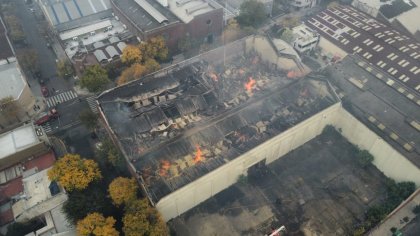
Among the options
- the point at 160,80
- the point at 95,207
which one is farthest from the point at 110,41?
the point at 95,207

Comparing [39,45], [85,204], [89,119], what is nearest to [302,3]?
[89,119]

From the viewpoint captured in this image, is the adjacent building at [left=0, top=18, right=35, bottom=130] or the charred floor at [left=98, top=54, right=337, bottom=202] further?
the adjacent building at [left=0, top=18, right=35, bottom=130]

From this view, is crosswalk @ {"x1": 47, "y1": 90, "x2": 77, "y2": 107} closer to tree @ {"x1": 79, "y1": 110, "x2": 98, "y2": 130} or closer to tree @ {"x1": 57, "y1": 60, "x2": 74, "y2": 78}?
tree @ {"x1": 57, "y1": 60, "x2": 74, "y2": 78}

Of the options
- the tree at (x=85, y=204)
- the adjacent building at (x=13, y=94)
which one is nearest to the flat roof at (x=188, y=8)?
the adjacent building at (x=13, y=94)

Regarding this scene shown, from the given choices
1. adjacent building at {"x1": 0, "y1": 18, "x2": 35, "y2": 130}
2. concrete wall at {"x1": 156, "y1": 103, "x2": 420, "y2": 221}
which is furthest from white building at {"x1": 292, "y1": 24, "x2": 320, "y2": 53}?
adjacent building at {"x1": 0, "y1": 18, "x2": 35, "y2": 130}

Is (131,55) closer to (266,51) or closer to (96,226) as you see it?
(266,51)

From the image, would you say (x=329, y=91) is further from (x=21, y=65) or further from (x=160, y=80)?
(x=21, y=65)

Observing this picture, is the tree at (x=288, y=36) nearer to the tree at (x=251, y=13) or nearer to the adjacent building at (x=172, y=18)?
the tree at (x=251, y=13)
